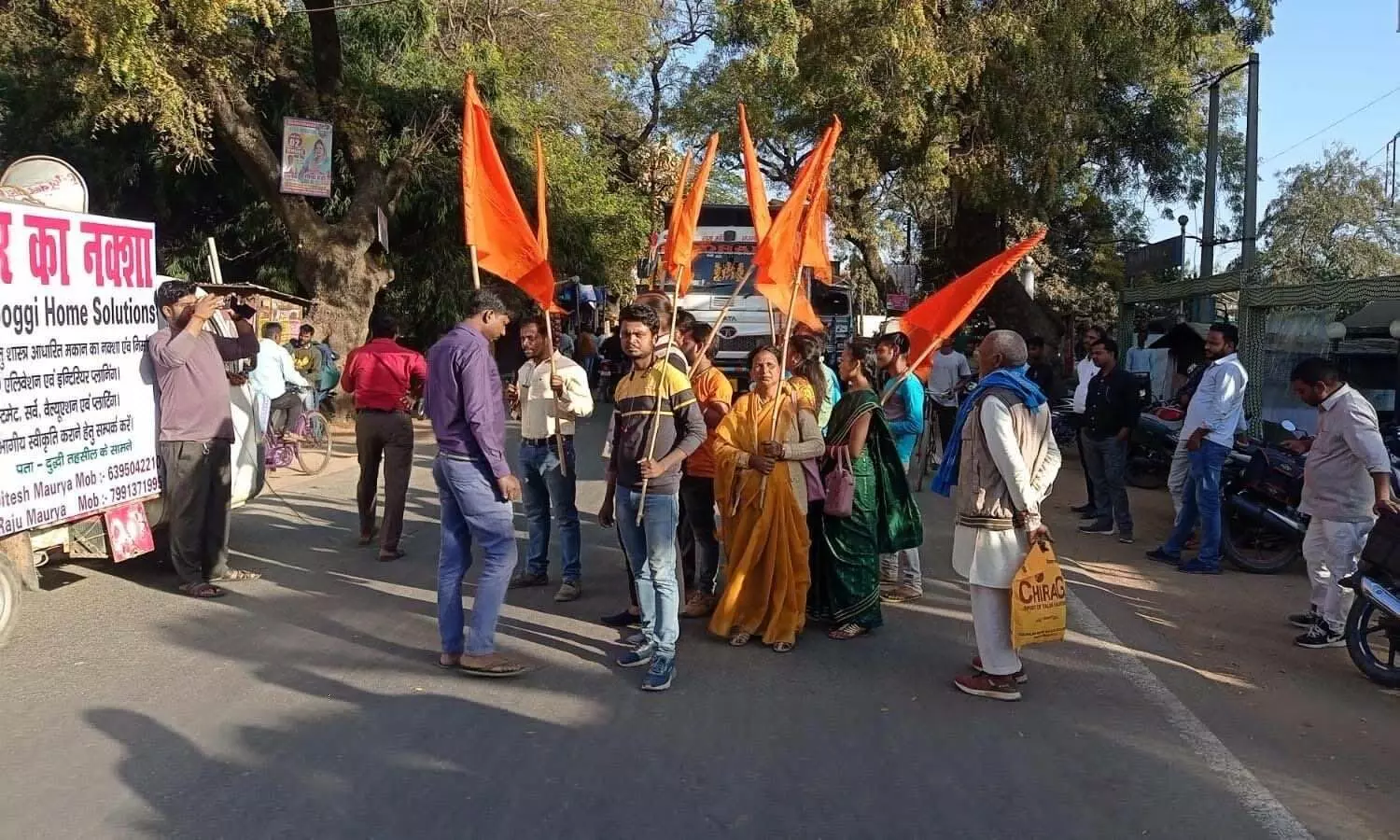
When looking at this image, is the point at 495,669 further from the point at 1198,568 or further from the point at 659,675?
the point at 1198,568

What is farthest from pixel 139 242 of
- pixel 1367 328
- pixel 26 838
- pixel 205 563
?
pixel 1367 328

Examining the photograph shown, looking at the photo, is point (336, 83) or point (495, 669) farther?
point (336, 83)

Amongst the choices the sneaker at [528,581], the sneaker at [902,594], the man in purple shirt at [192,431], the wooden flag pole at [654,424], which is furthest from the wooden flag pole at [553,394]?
the sneaker at [902,594]

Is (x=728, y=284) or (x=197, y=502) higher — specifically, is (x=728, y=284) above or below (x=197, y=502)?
above

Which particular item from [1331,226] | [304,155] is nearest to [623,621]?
[304,155]

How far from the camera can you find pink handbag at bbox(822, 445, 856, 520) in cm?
566

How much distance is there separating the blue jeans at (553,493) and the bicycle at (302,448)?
19.5ft

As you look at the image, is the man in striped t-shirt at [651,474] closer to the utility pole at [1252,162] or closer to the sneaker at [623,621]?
the sneaker at [623,621]

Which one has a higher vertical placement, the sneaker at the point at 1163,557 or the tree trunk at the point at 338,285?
the tree trunk at the point at 338,285

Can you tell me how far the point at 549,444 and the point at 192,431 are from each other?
2.10m

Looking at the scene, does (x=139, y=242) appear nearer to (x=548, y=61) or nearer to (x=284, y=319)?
(x=284, y=319)

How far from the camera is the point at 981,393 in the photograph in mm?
4922

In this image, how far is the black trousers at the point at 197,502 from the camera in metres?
6.36

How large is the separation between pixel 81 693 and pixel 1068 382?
1499cm
